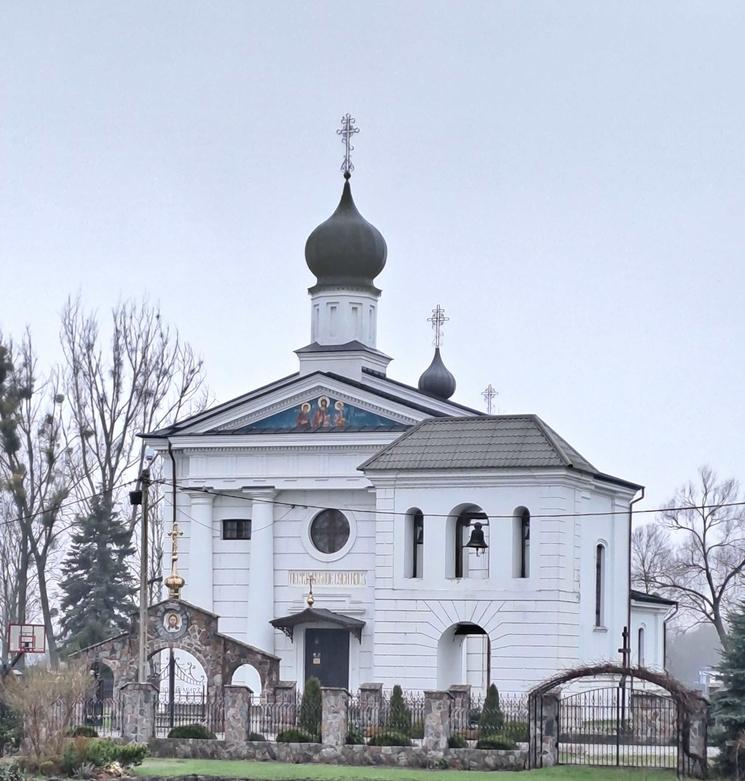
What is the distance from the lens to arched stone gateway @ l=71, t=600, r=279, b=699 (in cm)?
3722

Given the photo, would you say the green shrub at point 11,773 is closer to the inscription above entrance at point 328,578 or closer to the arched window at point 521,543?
the arched window at point 521,543

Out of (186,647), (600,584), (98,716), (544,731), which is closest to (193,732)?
(98,716)

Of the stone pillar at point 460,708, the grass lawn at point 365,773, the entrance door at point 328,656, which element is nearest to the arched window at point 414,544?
the entrance door at point 328,656

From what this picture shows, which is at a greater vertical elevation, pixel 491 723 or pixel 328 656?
pixel 328 656

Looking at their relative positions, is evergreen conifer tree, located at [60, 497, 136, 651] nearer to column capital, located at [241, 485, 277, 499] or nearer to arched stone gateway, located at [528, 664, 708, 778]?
column capital, located at [241, 485, 277, 499]

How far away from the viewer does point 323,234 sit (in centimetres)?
5188

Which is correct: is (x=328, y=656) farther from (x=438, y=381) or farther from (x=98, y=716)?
(x=438, y=381)

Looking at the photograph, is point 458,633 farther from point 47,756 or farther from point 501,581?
point 47,756

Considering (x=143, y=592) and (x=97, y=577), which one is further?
(x=97, y=577)

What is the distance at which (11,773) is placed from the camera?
30.4 meters

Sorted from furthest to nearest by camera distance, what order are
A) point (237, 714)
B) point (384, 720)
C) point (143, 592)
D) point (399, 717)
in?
point (143, 592)
point (384, 720)
point (237, 714)
point (399, 717)

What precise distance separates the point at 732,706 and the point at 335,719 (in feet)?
23.1

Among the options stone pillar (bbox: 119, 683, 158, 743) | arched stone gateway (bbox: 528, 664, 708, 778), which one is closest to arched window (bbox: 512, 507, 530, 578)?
arched stone gateway (bbox: 528, 664, 708, 778)

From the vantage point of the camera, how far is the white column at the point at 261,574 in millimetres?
47750
